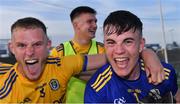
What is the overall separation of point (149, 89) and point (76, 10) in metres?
2.99

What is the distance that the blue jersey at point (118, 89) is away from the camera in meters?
2.78

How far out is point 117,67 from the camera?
108 inches

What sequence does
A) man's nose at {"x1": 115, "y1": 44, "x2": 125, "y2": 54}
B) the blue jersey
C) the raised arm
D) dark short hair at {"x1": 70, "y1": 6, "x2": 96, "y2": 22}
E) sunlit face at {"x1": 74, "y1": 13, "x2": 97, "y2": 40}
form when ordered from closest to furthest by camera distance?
man's nose at {"x1": 115, "y1": 44, "x2": 125, "y2": 54}
the blue jersey
the raised arm
sunlit face at {"x1": 74, "y1": 13, "x2": 97, "y2": 40}
dark short hair at {"x1": 70, "y1": 6, "x2": 96, "y2": 22}

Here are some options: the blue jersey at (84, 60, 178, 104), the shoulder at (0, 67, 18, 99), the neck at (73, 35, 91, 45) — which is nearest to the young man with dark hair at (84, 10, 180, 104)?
the blue jersey at (84, 60, 178, 104)

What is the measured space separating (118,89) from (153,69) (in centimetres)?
33

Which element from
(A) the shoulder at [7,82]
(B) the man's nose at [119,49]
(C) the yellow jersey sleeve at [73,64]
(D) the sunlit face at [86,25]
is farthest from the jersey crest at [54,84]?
(D) the sunlit face at [86,25]

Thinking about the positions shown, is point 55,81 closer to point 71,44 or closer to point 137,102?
point 137,102

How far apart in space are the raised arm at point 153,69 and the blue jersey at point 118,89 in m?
0.04

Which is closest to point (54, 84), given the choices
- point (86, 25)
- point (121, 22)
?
point (121, 22)

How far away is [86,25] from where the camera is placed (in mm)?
5379

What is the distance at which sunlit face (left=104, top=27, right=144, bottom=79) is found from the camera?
8.76 feet

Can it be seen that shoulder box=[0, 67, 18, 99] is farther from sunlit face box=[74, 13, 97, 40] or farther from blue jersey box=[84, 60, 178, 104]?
sunlit face box=[74, 13, 97, 40]

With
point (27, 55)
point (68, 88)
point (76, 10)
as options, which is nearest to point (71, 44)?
point (76, 10)

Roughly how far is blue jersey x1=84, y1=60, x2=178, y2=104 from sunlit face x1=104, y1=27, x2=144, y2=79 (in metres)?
0.11
